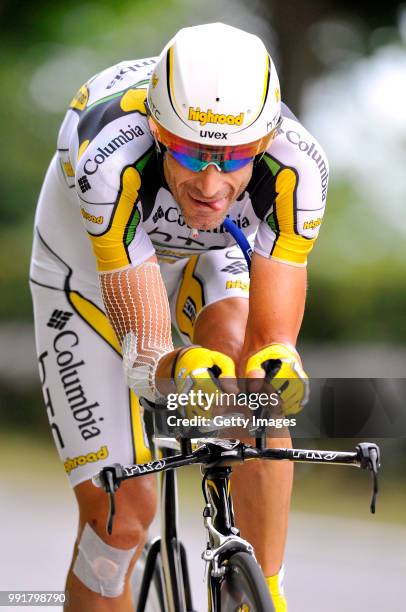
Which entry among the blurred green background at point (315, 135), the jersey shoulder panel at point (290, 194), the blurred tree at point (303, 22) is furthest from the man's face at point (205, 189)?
the blurred tree at point (303, 22)

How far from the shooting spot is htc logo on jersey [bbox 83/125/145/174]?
9.74ft

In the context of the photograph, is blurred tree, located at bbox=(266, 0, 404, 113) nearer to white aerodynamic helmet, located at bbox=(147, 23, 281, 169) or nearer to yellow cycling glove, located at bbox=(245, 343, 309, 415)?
white aerodynamic helmet, located at bbox=(147, 23, 281, 169)

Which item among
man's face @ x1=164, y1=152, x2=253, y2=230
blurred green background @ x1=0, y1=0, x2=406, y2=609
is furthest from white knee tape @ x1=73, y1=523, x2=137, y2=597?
blurred green background @ x1=0, y1=0, x2=406, y2=609

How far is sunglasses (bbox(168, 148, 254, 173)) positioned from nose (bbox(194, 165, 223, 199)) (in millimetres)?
10

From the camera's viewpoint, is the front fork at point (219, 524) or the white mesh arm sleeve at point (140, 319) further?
the white mesh arm sleeve at point (140, 319)

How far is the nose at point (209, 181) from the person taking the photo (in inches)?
110

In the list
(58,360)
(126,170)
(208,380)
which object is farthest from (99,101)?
(208,380)

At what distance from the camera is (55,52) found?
369 inches

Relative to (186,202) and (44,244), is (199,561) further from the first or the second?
(186,202)

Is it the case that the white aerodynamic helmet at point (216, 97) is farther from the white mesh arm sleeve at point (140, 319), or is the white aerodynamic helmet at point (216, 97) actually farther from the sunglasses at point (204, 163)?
the white mesh arm sleeve at point (140, 319)

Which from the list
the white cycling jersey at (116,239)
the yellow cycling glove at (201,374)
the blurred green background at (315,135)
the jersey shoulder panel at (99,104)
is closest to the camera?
the yellow cycling glove at (201,374)

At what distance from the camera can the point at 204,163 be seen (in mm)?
2781

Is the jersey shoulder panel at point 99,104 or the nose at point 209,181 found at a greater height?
→ the jersey shoulder panel at point 99,104

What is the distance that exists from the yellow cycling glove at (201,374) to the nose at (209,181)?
468mm
